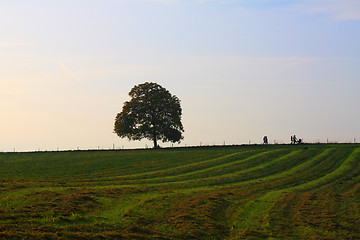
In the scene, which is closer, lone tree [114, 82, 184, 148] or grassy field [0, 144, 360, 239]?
grassy field [0, 144, 360, 239]

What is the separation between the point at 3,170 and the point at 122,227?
135 ft

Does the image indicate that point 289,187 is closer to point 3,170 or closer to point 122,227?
point 122,227

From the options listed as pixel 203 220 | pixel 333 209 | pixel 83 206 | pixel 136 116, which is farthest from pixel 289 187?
pixel 136 116

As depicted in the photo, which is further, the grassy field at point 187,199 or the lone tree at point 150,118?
the lone tree at point 150,118

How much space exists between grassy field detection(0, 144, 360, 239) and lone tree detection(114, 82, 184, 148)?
27744 millimetres

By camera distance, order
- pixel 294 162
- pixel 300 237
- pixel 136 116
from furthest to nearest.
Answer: pixel 136 116 < pixel 294 162 < pixel 300 237

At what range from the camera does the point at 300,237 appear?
24.3 meters

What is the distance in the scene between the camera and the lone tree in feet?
319

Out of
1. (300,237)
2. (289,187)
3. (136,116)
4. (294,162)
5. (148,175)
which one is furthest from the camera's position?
(136,116)

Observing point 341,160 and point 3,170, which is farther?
point 341,160

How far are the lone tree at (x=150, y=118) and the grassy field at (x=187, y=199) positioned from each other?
2774 cm

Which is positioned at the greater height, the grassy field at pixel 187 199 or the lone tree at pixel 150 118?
the lone tree at pixel 150 118

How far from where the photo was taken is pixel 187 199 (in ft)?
116

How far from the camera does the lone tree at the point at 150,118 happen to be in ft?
319
